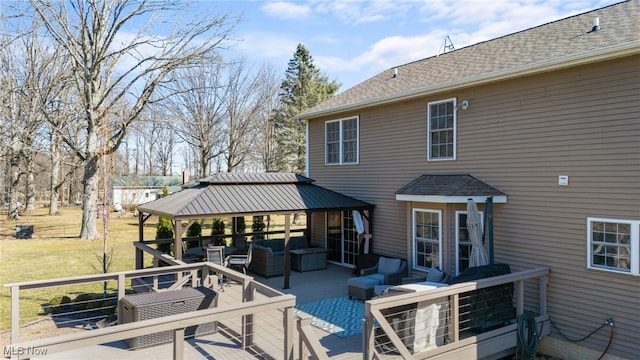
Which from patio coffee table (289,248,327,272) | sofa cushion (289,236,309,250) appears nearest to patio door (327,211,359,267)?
patio coffee table (289,248,327,272)

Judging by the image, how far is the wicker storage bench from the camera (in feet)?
19.0

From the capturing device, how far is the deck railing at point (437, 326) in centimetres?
500

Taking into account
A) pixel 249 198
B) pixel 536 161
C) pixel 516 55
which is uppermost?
pixel 516 55

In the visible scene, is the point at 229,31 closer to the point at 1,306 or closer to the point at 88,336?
the point at 1,306

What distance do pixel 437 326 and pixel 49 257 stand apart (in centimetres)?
1576

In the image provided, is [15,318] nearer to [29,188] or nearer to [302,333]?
[302,333]

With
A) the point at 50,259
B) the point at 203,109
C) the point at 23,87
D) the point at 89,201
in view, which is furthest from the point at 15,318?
the point at 203,109

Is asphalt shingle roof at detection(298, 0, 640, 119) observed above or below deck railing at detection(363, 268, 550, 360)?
above

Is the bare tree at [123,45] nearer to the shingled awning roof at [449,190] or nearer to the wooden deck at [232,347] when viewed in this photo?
the shingled awning roof at [449,190]

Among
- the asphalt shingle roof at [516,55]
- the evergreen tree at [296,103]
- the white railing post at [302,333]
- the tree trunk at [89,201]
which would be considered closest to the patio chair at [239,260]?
the asphalt shingle roof at [516,55]

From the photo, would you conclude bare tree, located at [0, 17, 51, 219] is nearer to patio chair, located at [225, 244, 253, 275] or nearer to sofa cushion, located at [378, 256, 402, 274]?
patio chair, located at [225, 244, 253, 275]

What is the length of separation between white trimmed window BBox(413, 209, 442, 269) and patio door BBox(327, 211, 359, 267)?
264cm

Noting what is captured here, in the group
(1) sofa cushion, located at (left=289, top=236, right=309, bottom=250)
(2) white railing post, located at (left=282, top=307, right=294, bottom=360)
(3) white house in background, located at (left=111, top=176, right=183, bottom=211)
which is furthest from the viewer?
(3) white house in background, located at (left=111, top=176, right=183, bottom=211)

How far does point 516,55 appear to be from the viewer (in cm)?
869
